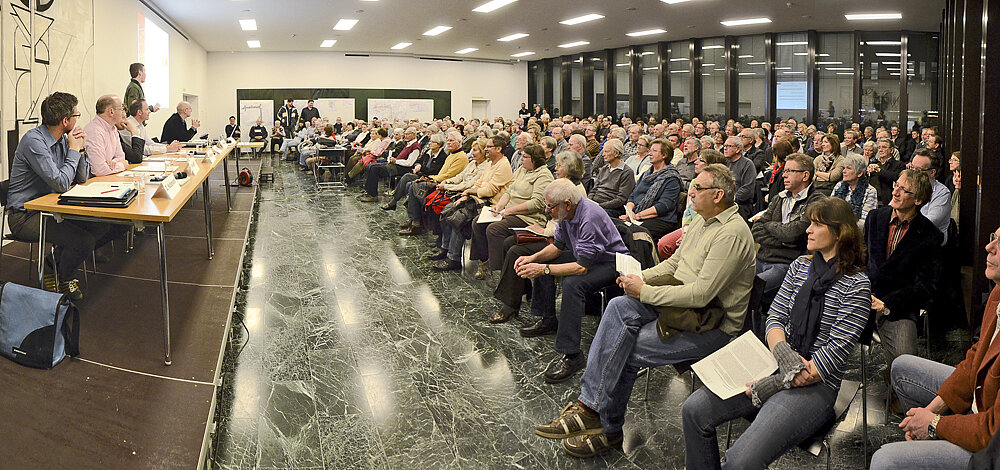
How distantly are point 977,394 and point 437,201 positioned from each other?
5599 mm

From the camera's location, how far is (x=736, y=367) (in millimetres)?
2557

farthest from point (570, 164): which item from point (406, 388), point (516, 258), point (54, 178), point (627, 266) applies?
point (54, 178)

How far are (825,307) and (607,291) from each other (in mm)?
1856

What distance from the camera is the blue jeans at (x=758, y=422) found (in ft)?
7.46

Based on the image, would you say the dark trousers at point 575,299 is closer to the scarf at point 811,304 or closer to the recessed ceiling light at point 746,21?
the scarf at point 811,304

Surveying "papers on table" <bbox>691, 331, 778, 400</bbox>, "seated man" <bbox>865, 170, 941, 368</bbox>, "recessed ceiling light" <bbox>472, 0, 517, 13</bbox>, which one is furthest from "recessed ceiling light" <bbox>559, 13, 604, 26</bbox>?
"papers on table" <bbox>691, 331, 778, 400</bbox>

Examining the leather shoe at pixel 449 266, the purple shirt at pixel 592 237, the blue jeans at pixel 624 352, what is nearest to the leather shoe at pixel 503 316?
the purple shirt at pixel 592 237

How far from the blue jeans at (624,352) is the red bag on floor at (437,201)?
4187mm

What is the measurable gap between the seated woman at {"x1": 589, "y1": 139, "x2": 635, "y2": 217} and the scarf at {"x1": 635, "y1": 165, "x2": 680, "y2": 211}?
0.25m

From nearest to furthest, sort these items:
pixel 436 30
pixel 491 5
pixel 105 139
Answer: pixel 105 139, pixel 491 5, pixel 436 30

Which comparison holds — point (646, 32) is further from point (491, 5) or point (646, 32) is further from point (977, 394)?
point (977, 394)

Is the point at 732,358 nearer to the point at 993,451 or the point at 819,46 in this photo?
the point at 993,451

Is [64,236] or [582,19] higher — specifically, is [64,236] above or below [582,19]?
below

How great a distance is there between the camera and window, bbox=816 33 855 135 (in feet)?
50.0
